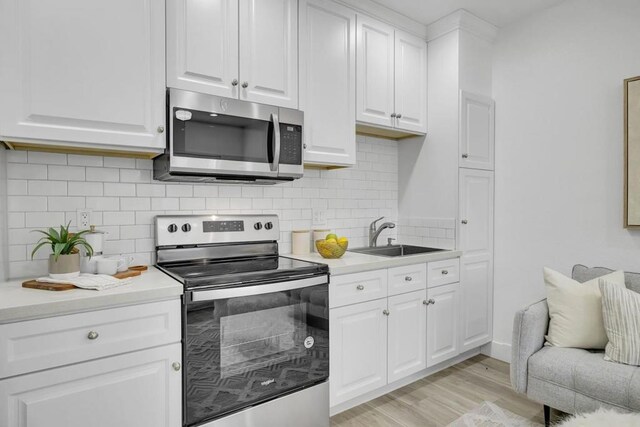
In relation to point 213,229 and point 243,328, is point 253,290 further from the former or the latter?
point 213,229

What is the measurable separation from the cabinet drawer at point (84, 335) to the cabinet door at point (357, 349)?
92 cm

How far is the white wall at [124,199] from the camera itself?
177 centimetres

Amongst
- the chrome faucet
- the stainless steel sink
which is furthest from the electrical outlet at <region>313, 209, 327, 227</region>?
the chrome faucet

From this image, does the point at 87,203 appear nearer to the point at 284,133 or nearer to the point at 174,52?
the point at 174,52

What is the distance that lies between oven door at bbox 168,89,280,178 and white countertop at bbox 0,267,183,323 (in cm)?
62

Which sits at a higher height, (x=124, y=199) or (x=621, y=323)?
(x=124, y=199)

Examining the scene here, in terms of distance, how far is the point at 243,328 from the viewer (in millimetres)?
1766

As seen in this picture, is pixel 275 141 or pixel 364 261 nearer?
pixel 275 141

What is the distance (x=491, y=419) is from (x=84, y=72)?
277cm

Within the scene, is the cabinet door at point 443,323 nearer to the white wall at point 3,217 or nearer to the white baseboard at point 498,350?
the white baseboard at point 498,350

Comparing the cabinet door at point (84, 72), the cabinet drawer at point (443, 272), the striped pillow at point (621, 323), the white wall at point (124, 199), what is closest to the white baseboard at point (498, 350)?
the cabinet drawer at point (443, 272)

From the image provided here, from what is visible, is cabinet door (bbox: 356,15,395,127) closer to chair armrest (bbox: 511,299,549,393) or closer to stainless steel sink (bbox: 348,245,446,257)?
stainless steel sink (bbox: 348,245,446,257)

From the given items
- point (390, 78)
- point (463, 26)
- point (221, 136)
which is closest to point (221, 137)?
point (221, 136)

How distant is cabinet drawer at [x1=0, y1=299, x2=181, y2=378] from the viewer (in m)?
1.28
